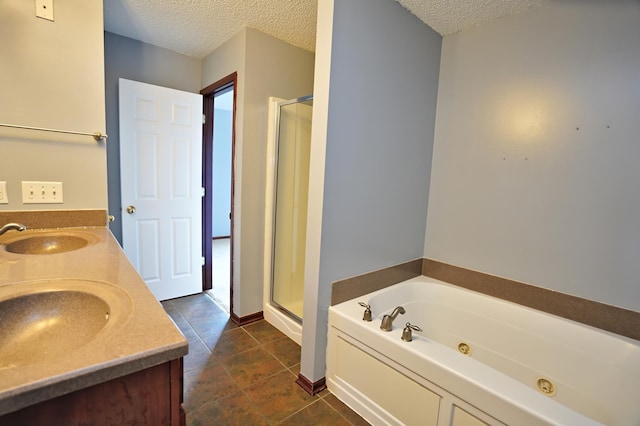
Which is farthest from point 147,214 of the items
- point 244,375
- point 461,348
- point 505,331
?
point 505,331

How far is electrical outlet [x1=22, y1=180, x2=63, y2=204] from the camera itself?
1.49 meters

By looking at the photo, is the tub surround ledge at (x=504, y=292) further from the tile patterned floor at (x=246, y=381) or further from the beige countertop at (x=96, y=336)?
the beige countertop at (x=96, y=336)

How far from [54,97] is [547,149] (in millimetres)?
2801

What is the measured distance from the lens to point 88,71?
1597 millimetres

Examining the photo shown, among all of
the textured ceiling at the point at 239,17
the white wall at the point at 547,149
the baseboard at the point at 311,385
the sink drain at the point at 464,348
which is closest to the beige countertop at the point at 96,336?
the baseboard at the point at 311,385

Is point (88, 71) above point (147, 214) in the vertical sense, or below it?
above

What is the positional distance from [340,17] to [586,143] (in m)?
1.56

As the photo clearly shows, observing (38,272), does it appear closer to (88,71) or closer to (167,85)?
(88,71)

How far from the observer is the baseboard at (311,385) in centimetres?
176

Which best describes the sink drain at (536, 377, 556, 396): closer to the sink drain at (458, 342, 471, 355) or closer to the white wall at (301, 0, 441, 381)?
the sink drain at (458, 342, 471, 355)

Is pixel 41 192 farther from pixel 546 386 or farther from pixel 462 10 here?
pixel 546 386

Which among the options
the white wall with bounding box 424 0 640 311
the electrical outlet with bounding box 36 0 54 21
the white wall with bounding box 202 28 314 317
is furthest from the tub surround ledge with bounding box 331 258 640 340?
the electrical outlet with bounding box 36 0 54 21

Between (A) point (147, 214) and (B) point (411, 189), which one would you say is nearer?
(B) point (411, 189)

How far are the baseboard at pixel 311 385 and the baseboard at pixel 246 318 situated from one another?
85 centimetres
